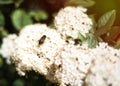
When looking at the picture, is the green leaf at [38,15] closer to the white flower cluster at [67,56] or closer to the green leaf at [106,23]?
the white flower cluster at [67,56]

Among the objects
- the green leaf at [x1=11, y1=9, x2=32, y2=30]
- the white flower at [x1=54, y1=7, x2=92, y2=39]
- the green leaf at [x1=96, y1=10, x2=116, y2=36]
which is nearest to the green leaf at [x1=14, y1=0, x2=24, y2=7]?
the green leaf at [x1=11, y1=9, x2=32, y2=30]

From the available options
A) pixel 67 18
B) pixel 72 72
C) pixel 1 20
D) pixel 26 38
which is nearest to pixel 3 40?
pixel 1 20

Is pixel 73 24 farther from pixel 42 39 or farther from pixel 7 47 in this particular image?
pixel 7 47

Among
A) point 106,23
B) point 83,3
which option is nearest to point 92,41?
point 106,23

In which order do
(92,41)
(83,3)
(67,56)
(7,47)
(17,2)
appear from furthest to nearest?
(17,2) < (7,47) < (83,3) < (92,41) < (67,56)

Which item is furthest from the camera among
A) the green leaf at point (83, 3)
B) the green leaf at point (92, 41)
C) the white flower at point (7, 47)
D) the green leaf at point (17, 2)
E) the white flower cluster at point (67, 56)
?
the green leaf at point (17, 2)

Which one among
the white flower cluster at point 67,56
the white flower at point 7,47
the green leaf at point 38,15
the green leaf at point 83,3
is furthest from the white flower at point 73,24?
→ the green leaf at point 38,15
